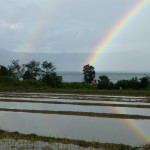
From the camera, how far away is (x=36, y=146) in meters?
5.86

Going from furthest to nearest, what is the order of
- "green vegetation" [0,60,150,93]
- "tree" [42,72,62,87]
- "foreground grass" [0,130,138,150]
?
"tree" [42,72,62,87] < "green vegetation" [0,60,150,93] < "foreground grass" [0,130,138,150]

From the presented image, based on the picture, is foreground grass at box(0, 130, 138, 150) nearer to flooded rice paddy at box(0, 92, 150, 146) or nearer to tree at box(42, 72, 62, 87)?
flooded rice paddy at box(0, 92, 150, 146)

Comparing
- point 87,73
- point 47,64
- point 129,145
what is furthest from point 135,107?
point 47,64

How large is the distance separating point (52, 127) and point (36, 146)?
6.72 ft

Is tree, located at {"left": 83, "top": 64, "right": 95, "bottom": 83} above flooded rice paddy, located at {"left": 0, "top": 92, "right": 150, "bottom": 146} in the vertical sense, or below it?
above

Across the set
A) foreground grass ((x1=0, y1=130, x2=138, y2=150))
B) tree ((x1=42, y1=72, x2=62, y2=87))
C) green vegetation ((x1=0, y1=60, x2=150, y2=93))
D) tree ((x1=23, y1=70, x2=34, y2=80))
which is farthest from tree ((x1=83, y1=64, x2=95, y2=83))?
foreground grass ((x1=0, y1=130, x2=138, y2=150))

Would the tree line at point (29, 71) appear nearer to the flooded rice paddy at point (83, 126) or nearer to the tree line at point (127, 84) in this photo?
the tree line at point (127, 84)

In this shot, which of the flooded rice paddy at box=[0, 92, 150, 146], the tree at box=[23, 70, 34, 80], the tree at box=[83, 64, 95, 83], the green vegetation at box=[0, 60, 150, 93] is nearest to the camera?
the flooded rice paddy at box=[0, 92, 150, 146]

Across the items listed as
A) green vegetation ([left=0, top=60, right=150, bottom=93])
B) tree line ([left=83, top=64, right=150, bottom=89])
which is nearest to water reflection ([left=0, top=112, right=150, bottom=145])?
green vegetation ([left=0, top=60, right=150, bottom=93])

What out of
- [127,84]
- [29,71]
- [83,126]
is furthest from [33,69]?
[83,126]

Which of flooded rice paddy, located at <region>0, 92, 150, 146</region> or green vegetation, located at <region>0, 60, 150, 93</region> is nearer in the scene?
flooded rice paddy, located at <region>0, 92, 150, 146</region>

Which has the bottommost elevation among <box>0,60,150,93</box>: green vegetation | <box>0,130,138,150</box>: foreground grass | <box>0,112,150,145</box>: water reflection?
<box>0,130,138,150</box>: foreground grass

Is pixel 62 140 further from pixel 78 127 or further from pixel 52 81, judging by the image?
pixel 52 81

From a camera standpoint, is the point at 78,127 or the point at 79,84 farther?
the point at 79,84
